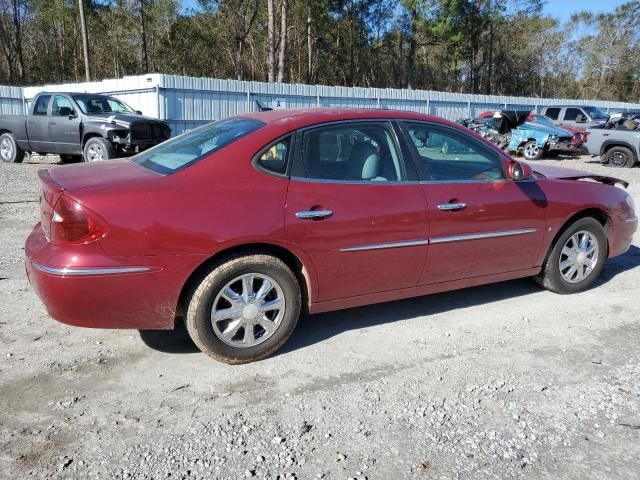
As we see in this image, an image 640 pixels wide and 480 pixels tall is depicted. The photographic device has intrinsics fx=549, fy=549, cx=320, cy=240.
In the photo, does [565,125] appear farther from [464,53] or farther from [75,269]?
[464,53]

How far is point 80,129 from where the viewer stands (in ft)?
40.5

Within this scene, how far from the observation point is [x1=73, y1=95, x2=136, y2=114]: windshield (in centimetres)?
1260

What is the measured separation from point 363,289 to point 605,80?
60.3m

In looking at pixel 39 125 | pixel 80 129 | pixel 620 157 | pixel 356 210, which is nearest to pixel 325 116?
pixel 356 210

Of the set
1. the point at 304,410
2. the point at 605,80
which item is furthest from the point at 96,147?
the point at 605,80

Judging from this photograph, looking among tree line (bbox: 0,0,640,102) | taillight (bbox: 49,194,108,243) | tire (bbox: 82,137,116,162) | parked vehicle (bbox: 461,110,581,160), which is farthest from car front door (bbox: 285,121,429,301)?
tree line (bbox: 0,0,640,102)

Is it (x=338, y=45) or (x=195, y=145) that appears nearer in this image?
(x=195, y=145)

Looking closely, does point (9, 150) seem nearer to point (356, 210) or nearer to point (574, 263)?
point (356, 210)

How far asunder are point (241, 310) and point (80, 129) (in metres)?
10.6

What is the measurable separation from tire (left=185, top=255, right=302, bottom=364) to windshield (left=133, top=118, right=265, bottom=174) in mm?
743

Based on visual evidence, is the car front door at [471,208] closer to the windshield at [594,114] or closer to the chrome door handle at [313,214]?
the chrome door handle at [313,214]

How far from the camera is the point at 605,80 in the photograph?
54.6m

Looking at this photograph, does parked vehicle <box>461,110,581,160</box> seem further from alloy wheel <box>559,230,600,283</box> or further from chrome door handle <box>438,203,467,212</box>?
chrome door handle <box>438,203,467,212</box>

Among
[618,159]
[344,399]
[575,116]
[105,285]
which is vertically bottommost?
[344,399]
